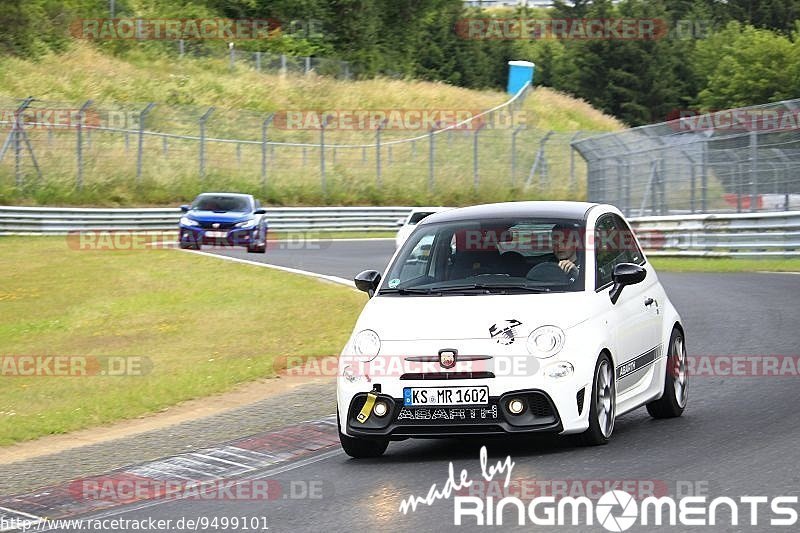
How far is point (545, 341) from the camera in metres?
8.48

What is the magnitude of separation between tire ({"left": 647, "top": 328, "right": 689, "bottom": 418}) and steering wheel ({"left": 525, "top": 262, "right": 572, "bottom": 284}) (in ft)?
4.67

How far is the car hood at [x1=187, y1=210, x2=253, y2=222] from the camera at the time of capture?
3086 centimetres

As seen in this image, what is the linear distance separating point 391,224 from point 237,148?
5.79 meters

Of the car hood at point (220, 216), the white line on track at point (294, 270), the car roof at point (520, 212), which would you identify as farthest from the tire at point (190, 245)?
the car roof at point (520, 212)

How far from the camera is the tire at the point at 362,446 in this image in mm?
8977

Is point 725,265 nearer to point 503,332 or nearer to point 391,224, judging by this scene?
point 391,224

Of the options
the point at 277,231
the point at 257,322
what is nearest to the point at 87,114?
the point at 277,231

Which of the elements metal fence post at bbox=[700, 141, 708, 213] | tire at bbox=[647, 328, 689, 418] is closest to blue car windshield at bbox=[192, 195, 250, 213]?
metal fence post at bbox=[700, 141, 708, 213]

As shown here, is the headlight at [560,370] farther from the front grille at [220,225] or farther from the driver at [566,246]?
the front grille at [220,225]

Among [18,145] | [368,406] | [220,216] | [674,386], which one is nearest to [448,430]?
[368,406]

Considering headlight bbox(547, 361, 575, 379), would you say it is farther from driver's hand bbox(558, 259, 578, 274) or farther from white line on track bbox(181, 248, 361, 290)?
white line on track bbox(181, 248, 361, 290)

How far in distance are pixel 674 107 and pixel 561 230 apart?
301ft

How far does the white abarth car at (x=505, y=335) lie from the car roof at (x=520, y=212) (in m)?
0.01

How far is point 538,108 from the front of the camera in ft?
246
